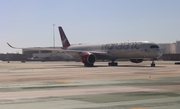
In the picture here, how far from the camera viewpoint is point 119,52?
200 feet

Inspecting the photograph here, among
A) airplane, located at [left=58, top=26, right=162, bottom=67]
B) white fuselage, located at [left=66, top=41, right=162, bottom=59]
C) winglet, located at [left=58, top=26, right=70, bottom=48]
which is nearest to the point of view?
white fuselage, located at [left=66, top=41, right=162, bottom=59]

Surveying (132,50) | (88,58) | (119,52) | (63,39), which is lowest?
(88,58)

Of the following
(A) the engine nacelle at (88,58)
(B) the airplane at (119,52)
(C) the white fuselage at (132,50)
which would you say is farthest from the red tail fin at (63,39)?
(A) the engine nacelle at (88,58)

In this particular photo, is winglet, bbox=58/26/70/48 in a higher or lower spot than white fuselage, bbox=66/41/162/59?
higher

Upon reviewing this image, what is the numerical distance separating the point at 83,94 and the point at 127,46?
143ft

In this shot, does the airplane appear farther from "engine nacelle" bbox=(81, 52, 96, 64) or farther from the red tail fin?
the red tail fin

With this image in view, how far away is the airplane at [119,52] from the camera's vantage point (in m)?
56.2

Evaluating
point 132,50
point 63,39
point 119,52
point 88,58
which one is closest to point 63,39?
point 63,39

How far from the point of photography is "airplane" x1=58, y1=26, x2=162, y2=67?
56.2 metres

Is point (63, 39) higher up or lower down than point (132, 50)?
higher up

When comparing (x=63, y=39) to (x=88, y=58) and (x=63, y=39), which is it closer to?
(x=63, y=39)

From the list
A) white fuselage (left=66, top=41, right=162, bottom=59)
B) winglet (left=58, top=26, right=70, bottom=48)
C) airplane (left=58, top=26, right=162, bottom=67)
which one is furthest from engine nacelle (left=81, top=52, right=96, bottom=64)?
winglet (left=58, top=26, right=70, bottom=48)

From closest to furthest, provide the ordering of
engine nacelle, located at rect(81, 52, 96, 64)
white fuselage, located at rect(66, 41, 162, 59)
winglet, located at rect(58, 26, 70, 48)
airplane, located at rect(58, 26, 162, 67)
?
white fuselage, located at rect(66, 41, 162, 59) < airplane, located at rect(58, 26, 162, 67) < engine nacelle, located at rect(81, 52, 96, 64) < winglet, located at rect(58, 26, 70, 48)

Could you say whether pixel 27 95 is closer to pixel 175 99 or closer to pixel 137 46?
pixel 175 99
